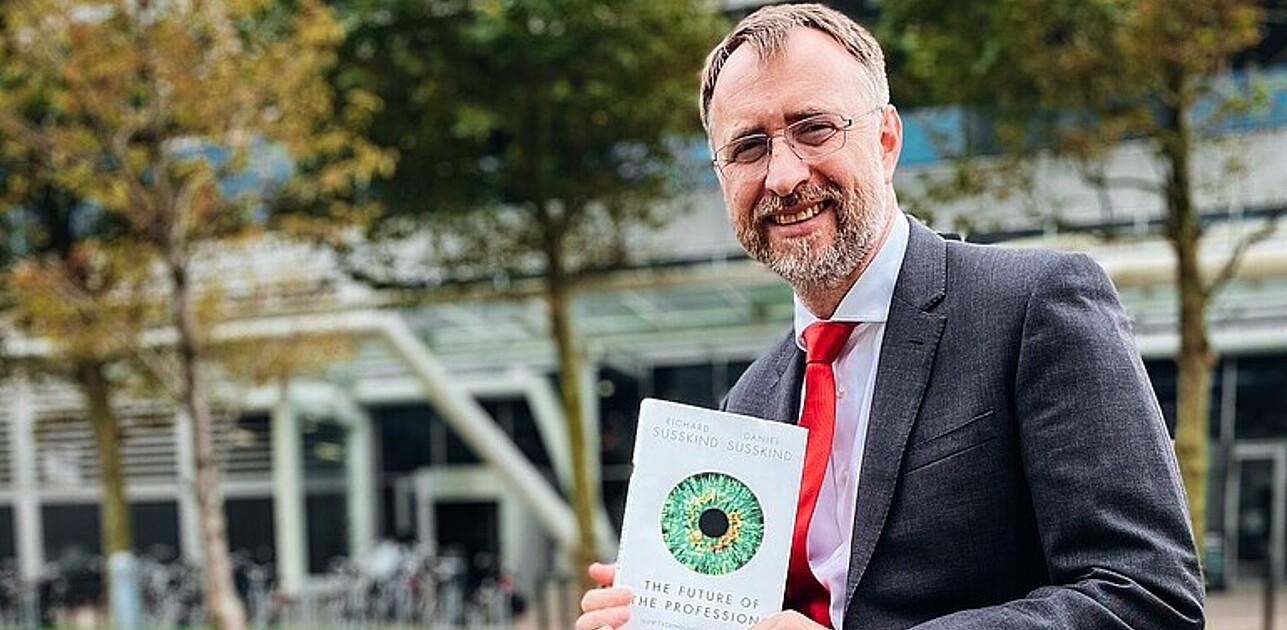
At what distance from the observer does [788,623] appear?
147 cm

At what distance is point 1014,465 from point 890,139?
0.48 meters

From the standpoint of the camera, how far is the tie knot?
66.8 inches

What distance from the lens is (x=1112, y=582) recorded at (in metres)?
1.34

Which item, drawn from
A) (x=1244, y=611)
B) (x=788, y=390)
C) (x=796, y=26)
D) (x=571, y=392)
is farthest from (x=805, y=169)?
(x=1244, y=611)

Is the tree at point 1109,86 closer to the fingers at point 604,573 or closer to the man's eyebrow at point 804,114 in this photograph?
the fingers at point 604,573

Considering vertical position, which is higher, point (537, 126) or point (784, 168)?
point (537, 126)

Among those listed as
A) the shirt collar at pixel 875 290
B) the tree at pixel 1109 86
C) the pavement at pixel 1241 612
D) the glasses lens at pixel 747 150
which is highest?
the tree at pixel 1109 86

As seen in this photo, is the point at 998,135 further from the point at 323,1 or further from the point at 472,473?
the point at 472,473

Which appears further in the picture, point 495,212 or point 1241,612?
point 1241,612

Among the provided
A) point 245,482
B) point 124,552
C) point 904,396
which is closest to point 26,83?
point 124,552

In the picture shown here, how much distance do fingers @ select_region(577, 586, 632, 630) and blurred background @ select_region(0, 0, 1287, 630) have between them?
478 cm

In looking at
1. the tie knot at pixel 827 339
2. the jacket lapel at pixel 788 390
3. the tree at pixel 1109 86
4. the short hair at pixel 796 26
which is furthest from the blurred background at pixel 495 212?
the short hair at pixel 796 26

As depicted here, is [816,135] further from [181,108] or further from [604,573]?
[181,108]

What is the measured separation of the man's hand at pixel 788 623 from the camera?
1.47m
